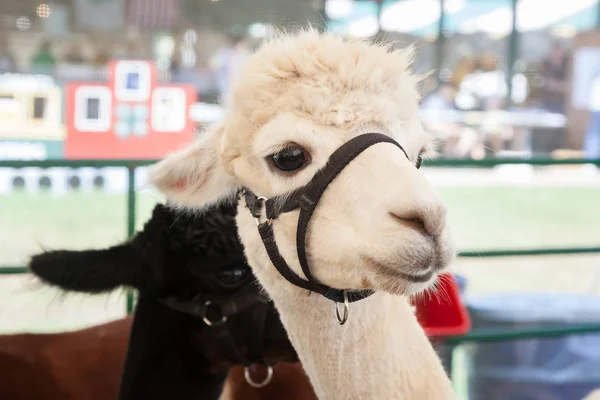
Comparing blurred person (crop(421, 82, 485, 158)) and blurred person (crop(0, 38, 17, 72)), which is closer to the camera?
blurred person (crop(0, 38, 17, 72))

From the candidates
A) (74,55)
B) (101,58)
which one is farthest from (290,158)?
(74,55)

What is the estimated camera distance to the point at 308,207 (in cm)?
100

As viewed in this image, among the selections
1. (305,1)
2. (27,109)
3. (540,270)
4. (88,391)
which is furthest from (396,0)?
(88,391)

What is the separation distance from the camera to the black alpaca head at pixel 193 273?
1403 millimetres

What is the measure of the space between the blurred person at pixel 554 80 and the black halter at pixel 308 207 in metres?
9.18

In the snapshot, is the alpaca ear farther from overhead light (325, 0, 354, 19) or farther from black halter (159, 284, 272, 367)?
overhead light (325, 0, 354, 19)

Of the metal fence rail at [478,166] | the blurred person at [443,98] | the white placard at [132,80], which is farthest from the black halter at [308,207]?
the blurred person at [443,98]

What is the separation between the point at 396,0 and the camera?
857cm

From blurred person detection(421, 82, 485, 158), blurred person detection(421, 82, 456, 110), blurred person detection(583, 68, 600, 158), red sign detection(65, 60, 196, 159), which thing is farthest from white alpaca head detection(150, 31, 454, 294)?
blurred person detection(583, 68, 600, 158)

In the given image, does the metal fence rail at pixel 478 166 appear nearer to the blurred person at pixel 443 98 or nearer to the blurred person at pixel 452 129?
the blurred person at pixel 452 129

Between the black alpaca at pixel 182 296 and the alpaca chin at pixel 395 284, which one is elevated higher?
the alpaca chin at pixel 395 284

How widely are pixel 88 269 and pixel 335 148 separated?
2.30ft

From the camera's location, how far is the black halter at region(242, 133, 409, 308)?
3.19 ft

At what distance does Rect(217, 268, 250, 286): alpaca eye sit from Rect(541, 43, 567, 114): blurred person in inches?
351
